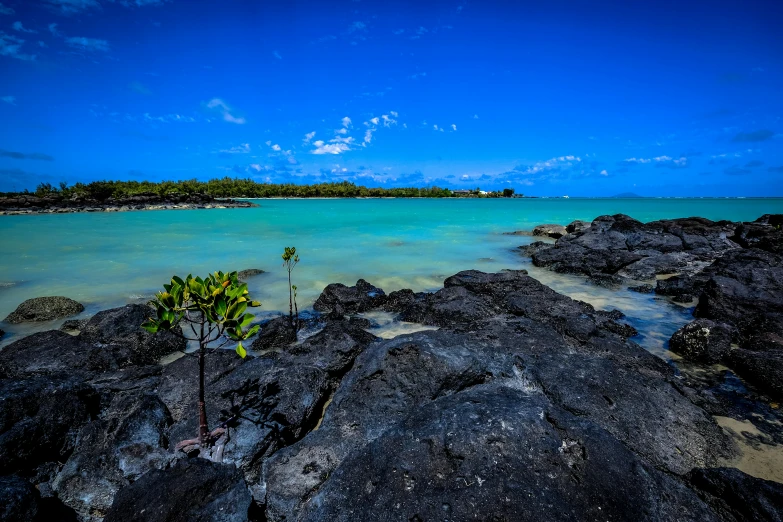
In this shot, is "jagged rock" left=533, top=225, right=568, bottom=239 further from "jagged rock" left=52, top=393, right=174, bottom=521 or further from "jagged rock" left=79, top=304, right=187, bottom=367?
"jagged rock" left=52, top=393, right=174, bottom=521

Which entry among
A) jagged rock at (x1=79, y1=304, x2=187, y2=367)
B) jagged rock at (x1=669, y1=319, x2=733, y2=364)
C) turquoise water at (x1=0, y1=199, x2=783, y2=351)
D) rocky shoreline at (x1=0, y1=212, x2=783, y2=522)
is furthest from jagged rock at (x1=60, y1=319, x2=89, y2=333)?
jagged rock at (x1=669, y1=319, x2=733, y2=364)

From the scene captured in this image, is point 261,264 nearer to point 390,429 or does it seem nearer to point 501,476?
point 390,429

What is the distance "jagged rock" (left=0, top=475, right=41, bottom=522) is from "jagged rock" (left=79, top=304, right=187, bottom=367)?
3723mm

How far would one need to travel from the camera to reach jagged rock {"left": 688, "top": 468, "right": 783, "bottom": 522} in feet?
8.63

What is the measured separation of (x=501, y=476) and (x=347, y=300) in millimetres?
7482

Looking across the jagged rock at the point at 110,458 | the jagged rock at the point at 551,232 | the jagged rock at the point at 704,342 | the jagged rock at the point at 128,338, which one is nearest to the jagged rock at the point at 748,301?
the jagged rock at the point at 704,342

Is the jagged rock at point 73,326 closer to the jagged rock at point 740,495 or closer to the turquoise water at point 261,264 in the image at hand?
the turquoise water at point 261,264

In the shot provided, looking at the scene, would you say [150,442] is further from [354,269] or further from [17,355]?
[354,269]

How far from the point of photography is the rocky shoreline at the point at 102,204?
54094 millimetres

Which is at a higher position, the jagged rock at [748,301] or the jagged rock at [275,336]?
the jagged rock at [748,301]

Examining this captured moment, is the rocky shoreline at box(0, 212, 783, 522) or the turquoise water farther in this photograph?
the turquoise water

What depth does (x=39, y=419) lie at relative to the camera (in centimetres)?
396

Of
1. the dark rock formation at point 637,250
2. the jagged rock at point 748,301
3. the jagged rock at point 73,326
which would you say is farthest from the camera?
the dark rock formation at point 637,250

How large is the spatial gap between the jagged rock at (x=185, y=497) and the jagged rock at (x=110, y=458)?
0.79 meters
